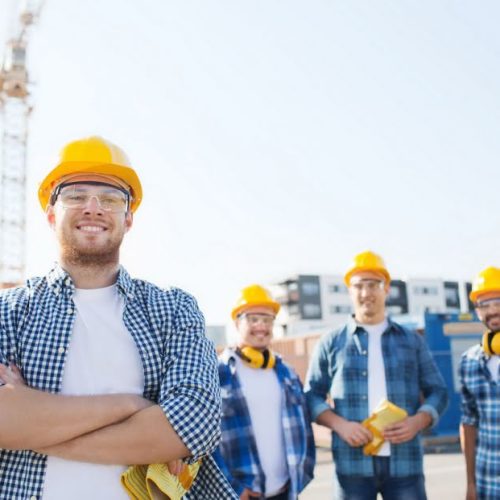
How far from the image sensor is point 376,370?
4133mm

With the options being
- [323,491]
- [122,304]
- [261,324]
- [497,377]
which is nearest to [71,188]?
[122,304]

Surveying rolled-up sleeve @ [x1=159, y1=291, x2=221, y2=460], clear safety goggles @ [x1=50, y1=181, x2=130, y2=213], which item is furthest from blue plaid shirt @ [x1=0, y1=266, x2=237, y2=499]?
clear safety goggles @ [x1=50, y1=181, x2=130, y2=213]

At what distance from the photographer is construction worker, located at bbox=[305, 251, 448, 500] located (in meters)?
3.88

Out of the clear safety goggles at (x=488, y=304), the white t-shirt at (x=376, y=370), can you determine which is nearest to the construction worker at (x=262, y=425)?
the white t-shirt at (x=376, y=370)

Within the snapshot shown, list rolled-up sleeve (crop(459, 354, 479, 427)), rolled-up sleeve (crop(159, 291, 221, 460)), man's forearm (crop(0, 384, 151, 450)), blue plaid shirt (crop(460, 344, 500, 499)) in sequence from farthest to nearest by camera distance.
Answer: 1. rolled-up sleeve (crop(459, 354, 479, 427))
2. blue plaid shirt (crop(460, 344, 500, 499))
3. rolled-up sleeve (crop(159, 291, 221, 460))
4. man's forearm (crop(0, 384, 151, 450))

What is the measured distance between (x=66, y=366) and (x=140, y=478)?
442mm

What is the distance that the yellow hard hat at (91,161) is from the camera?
217 centimetres

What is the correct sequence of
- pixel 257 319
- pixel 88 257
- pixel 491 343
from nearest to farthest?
pixel 88 257, pixel 491 343, pixel 257 319

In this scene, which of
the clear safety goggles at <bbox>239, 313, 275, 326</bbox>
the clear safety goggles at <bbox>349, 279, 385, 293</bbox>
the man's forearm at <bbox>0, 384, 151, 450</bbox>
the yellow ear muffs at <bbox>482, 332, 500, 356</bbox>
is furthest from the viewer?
the clear safety goggles at <bbox>239, 313, 275, 326</bbox>

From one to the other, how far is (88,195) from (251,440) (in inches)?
92.3

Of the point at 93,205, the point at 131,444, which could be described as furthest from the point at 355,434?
the point at 93,205

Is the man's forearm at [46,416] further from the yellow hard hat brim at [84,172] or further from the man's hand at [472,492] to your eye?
the man's hand at [472,492]

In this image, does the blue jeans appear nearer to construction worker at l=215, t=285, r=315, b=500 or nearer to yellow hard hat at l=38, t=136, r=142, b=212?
→ construction worker at l=215, t=285, r=315, b=500

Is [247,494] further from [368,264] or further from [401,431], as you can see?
[368,264]
